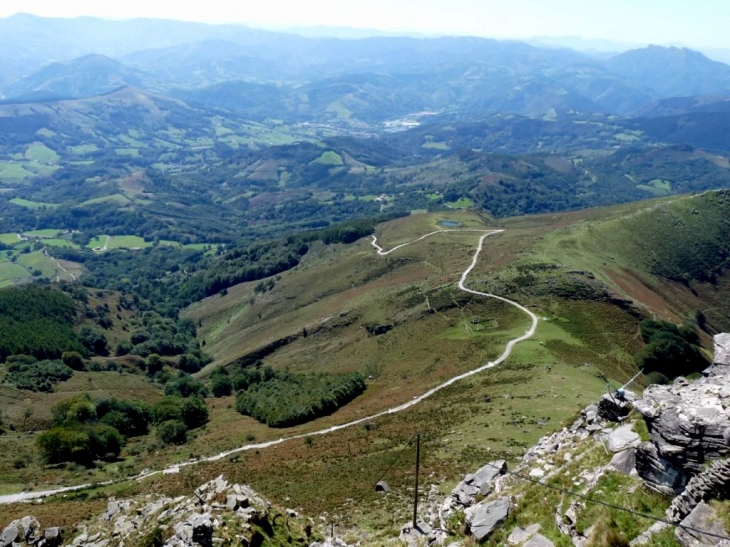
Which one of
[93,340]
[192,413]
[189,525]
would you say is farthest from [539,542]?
[93,340]

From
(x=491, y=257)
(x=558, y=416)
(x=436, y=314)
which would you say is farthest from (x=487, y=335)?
(x=491, y=257)

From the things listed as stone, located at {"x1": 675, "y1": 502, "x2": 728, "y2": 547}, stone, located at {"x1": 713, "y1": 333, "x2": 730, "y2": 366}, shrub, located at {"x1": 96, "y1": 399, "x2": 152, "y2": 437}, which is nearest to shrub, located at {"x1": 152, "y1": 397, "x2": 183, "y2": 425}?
shrub, located at {"x1": 96, "y1": 399, "x2": 152, "y2": 437}

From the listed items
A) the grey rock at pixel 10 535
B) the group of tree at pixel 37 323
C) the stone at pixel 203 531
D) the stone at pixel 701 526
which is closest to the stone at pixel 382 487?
the stone at pixel 203 531

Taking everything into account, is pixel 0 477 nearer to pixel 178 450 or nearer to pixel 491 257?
pixel 178 450

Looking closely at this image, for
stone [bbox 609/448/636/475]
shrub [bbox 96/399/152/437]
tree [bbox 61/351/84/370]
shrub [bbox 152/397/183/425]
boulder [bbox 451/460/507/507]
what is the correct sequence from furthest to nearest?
tree [bbox 61/351/84/370]
shrub [bbox 152/397/183/425]
shrub [bbox 96/399/152/437]
boulder [bbox 451/460/507/507]
stone [bbox 609/448/636/475]

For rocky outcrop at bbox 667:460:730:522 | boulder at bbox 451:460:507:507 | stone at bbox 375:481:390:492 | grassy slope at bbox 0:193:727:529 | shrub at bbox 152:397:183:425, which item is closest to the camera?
rocky outcrop at bbox 667:460:730:522

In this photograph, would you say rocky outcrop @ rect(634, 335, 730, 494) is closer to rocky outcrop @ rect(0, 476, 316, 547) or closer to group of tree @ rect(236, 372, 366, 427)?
rocky outcrop @ rect(0, 476, 316, 547)

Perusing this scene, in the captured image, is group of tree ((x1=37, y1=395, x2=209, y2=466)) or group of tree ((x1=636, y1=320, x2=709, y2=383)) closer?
group of tree ((x1=37, y1=395, x2=209, y2=466))

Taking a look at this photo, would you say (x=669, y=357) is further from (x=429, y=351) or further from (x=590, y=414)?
(x=590, y=414)
